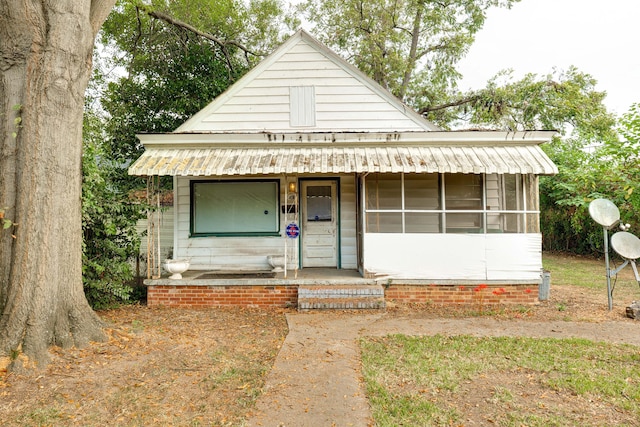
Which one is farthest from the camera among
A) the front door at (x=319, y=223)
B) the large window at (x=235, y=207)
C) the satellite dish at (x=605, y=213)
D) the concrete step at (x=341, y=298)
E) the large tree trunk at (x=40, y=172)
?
the front door at (x=319, y=223)

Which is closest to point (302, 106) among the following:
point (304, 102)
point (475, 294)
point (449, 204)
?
point (304, 102)

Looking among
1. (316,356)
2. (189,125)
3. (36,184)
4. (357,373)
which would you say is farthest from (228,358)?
(189,125)

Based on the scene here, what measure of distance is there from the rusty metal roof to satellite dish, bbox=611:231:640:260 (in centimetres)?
186

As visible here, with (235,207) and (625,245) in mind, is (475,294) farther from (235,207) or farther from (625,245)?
(235,207)

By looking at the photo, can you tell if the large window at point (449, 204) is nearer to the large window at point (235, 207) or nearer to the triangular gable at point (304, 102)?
the triangular gable at point (304, 102)

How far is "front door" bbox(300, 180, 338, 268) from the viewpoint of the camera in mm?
9102

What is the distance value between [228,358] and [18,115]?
394cm

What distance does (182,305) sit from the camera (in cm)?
752

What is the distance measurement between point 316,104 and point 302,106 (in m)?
0.35

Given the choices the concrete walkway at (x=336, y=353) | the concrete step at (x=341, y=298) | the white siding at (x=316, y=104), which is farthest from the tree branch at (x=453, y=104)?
the concrete step at (x=341, y=298)

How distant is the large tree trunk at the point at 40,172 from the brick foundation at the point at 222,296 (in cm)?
250

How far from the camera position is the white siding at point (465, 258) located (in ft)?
24.5

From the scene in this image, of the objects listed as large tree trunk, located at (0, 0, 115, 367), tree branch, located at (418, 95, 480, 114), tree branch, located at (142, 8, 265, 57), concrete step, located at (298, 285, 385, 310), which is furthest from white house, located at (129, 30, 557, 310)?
tree branch, located at (418, 95, 480, 114)

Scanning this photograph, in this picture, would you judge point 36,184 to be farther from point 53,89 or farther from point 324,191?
point 324,191
